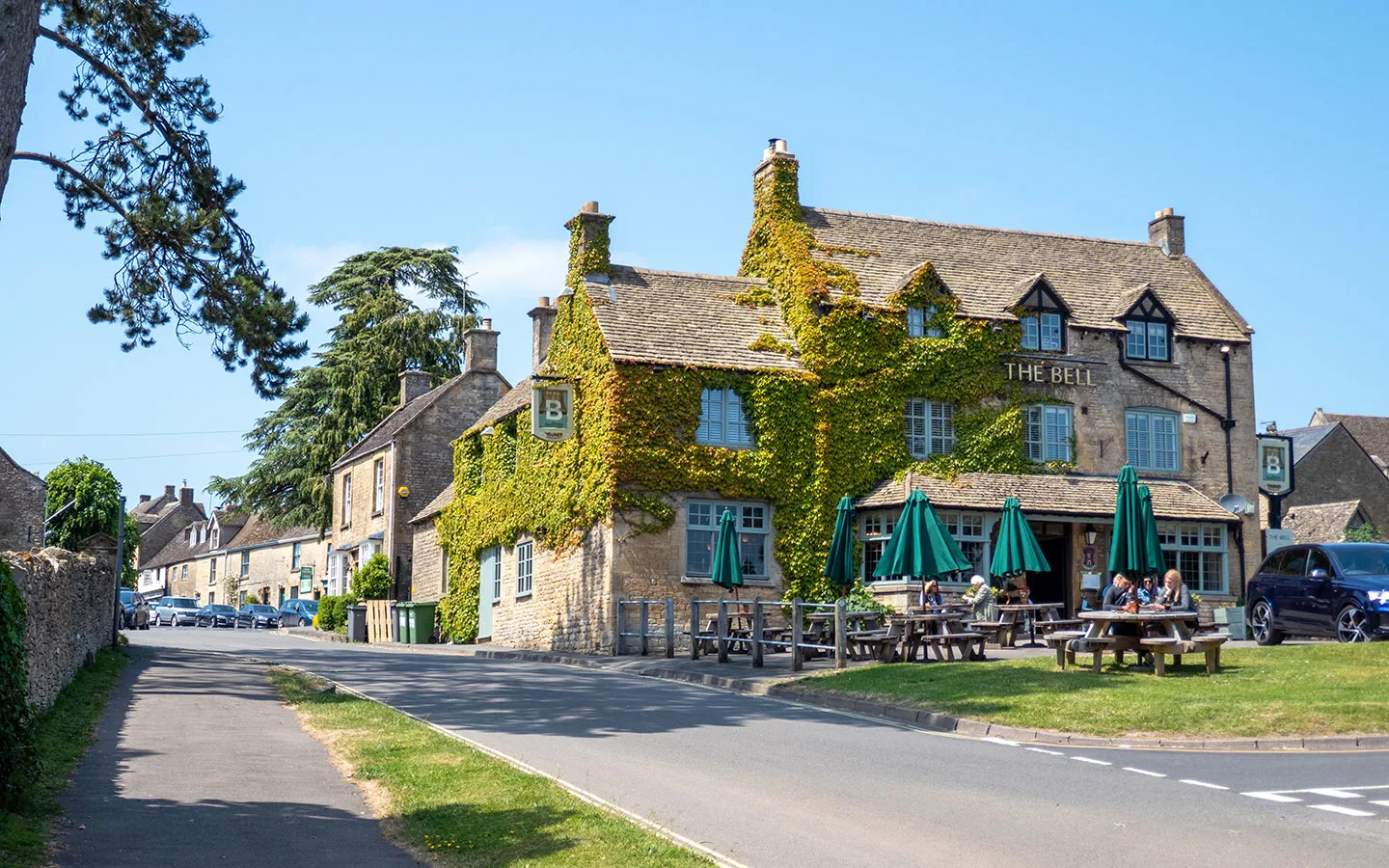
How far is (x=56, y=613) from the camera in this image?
1650 centimetres

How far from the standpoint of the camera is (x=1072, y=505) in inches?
1296

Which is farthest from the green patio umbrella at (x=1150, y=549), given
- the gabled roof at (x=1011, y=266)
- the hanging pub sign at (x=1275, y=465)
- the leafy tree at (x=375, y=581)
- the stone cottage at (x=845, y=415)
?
the leafy tree at (x=375, y=581)

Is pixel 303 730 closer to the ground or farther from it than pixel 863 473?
closer to the ground

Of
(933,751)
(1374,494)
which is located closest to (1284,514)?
(1374,494)

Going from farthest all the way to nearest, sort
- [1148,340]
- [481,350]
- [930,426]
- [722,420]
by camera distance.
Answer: [481,350] < [1148,340] < [930,426] < [722,420]

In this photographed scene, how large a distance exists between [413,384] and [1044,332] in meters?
27.3

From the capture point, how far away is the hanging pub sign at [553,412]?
32344mm

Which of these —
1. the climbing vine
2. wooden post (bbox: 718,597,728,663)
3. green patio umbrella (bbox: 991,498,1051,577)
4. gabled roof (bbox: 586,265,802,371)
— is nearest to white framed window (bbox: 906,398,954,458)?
the climbing vine

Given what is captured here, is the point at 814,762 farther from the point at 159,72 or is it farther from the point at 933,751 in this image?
the point at 159,72

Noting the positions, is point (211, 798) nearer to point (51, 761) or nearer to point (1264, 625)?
point (51, 761)

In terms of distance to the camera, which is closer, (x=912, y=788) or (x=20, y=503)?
(x=912, y=788)

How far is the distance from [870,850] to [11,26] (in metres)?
9.79

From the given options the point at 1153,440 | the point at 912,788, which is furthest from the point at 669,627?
the point at 912,788

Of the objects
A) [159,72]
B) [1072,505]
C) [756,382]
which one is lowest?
[1072,505]
